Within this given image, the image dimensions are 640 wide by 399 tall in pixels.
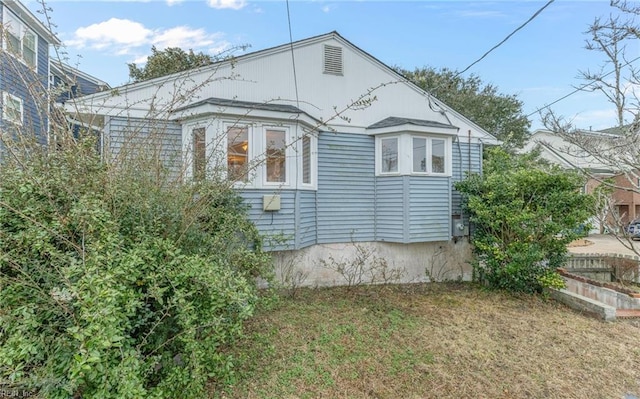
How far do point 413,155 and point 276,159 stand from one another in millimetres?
3584

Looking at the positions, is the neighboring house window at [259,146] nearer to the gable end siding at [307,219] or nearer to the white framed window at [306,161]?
the white framed window at [306,161]

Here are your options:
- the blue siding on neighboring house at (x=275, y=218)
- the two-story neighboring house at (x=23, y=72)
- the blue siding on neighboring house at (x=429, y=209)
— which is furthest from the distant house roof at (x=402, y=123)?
the two-story neighboring house at (x=23, y=72)

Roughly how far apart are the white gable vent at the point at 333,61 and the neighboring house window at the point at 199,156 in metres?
3.57

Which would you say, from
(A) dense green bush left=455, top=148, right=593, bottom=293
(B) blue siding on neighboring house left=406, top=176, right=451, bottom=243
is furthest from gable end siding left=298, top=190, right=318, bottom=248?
(A) dense green bush left=455, top=148, right=593, bottom=293

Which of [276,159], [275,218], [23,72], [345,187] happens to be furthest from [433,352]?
[23,72]

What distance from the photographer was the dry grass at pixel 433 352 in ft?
11.4

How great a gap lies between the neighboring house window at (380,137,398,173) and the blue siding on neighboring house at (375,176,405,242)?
255 mm

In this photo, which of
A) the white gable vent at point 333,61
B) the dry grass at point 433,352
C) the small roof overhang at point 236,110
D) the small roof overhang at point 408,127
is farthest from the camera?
the white gable vent at point 333,61

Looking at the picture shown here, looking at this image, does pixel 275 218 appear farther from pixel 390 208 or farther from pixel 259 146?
pixel 390 208

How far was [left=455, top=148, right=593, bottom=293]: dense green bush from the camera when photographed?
6578mm

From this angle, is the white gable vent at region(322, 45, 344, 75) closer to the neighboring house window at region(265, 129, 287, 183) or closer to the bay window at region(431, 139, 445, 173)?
the neighboring house window at region(265, 129, 287, 183)

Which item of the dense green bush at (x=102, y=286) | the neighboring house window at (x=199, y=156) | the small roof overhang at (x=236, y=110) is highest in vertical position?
the small roof overhang at (x=236, y=110)

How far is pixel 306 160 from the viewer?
726 centimetres

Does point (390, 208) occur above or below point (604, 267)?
above
